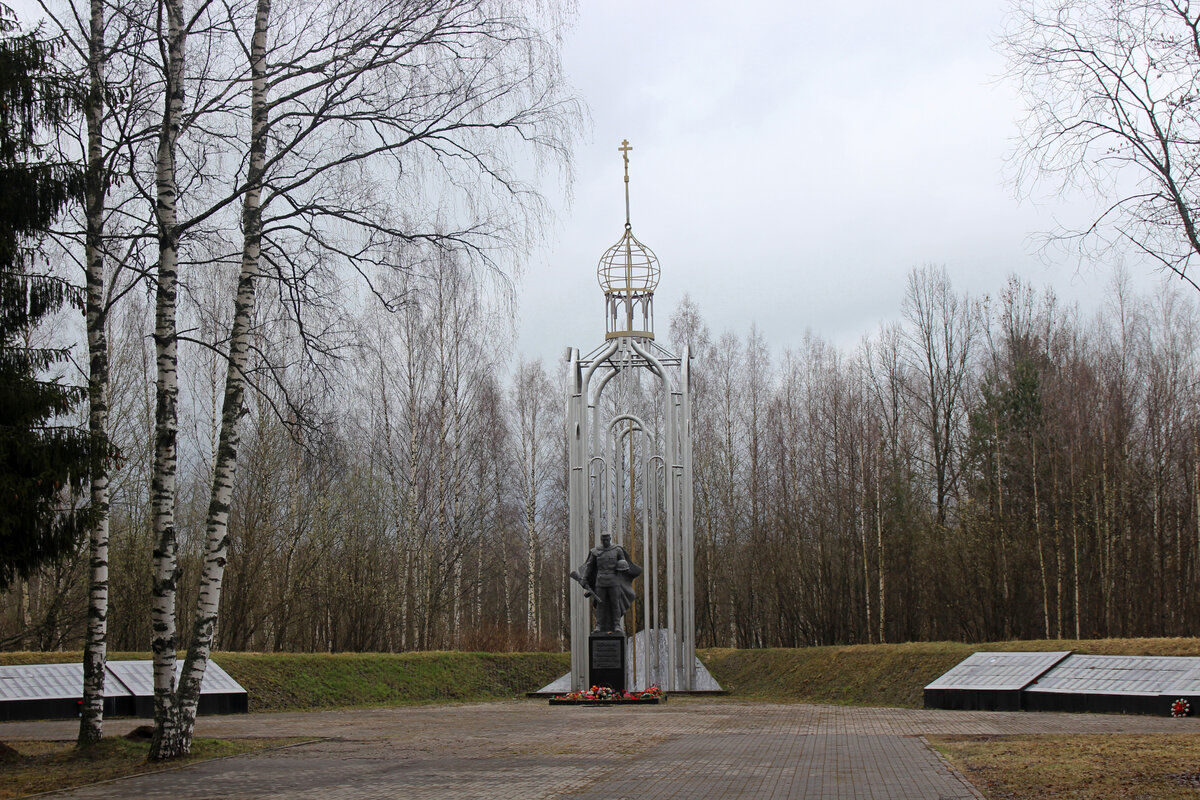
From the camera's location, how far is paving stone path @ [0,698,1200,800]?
7.57 metres

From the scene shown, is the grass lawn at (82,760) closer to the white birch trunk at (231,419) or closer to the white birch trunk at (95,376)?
the white birch trunk at (95,376)

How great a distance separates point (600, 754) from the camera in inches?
385

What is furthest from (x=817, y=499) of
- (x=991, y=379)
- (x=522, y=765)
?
(x=522, y=765)

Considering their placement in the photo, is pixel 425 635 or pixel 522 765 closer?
pixel 522 765

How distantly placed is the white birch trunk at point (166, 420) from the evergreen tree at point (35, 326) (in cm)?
78

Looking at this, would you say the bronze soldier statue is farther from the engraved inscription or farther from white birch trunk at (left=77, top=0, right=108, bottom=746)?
white birch trunk at (left=77, top=0, right=108, bottom=746)

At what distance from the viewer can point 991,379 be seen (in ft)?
96.2

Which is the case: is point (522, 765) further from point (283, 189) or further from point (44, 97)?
point (44, 97)

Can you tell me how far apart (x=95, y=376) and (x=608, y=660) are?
10029mm

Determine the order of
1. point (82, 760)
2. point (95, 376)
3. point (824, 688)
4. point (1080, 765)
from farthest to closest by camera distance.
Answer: point (824, 688) → point (95, 376) → point (82, 760) → point (1080, 765)

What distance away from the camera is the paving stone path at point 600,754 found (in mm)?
7570

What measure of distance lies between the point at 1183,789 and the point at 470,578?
2942cm

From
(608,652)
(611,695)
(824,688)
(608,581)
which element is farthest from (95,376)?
(824,688)

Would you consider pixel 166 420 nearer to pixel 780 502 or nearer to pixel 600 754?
pixel 600 754
